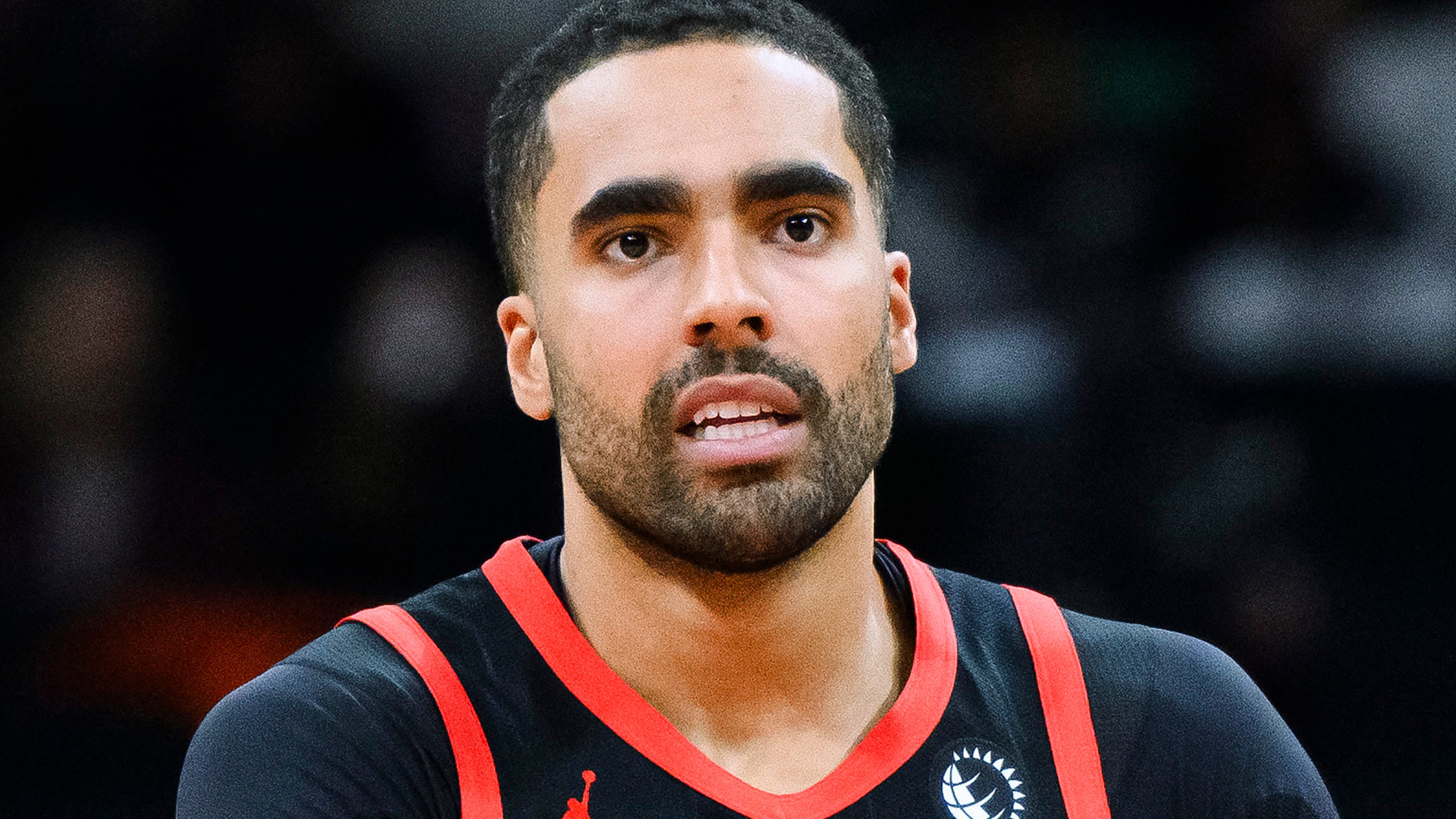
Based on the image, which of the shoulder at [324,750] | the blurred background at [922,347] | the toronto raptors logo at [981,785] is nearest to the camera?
the shoulder at [324,750]

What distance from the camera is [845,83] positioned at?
1.61 m

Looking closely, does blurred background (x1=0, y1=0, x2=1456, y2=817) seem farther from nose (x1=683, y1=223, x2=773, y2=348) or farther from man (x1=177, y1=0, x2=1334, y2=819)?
nose (x1=683, y1=223, x2=773, y2=348)

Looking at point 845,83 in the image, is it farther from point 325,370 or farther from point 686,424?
point 325,370

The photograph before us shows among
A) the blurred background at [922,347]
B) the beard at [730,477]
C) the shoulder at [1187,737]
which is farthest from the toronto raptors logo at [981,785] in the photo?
the blurred background at [922,347]

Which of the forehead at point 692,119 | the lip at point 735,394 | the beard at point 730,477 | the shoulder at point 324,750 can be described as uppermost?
the forehead at point 692,119

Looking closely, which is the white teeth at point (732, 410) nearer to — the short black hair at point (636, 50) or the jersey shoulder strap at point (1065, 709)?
the short black hair at point (636, 50)

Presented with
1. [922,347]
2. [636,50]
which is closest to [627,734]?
[636,50]

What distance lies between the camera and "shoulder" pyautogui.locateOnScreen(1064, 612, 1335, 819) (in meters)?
1.50

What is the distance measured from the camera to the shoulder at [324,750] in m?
1.35

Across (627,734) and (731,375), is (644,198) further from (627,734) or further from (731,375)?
(627,734)

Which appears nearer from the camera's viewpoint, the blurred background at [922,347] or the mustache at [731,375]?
the mustache at [731,375]

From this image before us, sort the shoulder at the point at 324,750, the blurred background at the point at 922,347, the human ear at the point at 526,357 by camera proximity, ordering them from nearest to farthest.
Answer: the shoulder at the point at 324,750
the human ear at the point at 526,357
the blurred background at the point at 922,347

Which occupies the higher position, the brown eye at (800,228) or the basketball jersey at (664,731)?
the brown eye at (800,228)

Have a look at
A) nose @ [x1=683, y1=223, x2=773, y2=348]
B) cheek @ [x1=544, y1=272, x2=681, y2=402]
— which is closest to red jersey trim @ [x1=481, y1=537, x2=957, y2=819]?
cheek @ [x1=544, y1=272, x2=681, y2=402]
